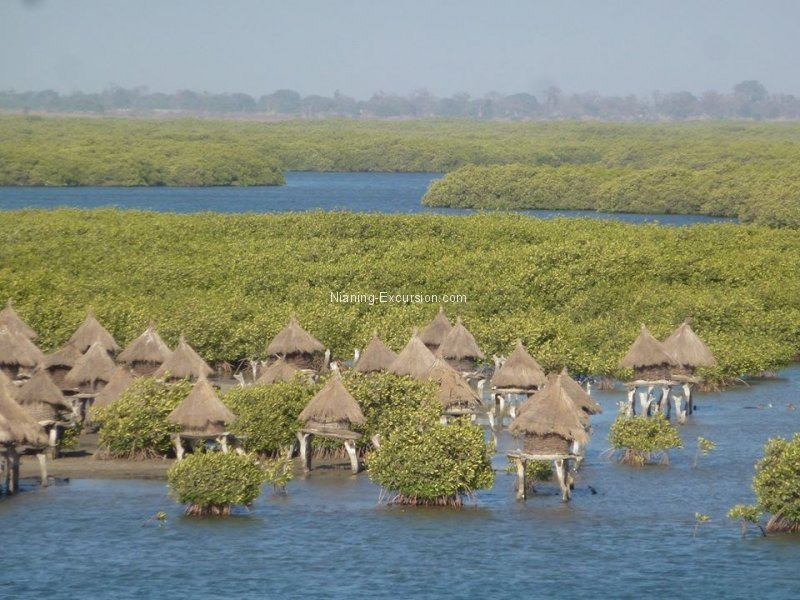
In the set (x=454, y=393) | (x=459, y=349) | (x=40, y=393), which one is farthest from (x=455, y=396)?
(x=40, y=393)

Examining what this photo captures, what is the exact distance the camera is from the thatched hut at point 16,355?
44219 millimetres

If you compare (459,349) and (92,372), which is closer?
(92,372)

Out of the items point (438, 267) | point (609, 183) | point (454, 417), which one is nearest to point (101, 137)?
point (609, 183)

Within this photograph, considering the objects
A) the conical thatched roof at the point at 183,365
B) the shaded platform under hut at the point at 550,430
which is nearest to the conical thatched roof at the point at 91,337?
the conical thatched roof at the point at 183,365

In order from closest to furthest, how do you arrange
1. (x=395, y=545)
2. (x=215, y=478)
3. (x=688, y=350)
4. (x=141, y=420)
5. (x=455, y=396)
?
(x=395, y=545)
(x=215, y=478)
(x=141, y=420)
(x=455, y=396)
(x=688, y=350)

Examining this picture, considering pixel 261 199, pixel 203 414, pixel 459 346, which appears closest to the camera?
pixel 203 414

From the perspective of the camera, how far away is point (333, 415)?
37.1m

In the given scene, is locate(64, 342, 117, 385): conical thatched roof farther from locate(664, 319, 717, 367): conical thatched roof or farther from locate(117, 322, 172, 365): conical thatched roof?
locate(664, 319, 717, 367): conical thatched roof

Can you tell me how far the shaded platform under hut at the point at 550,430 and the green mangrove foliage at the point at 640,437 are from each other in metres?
4.03

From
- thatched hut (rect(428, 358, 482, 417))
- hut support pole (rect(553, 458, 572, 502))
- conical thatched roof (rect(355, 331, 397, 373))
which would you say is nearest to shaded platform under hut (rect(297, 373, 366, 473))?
thatched hut (rect(428, 358, 482, 417))

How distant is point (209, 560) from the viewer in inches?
1186

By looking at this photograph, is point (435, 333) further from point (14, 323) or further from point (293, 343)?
point (14, 323)

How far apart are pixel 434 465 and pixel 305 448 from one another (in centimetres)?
557

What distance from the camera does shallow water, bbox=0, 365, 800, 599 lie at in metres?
28.8
